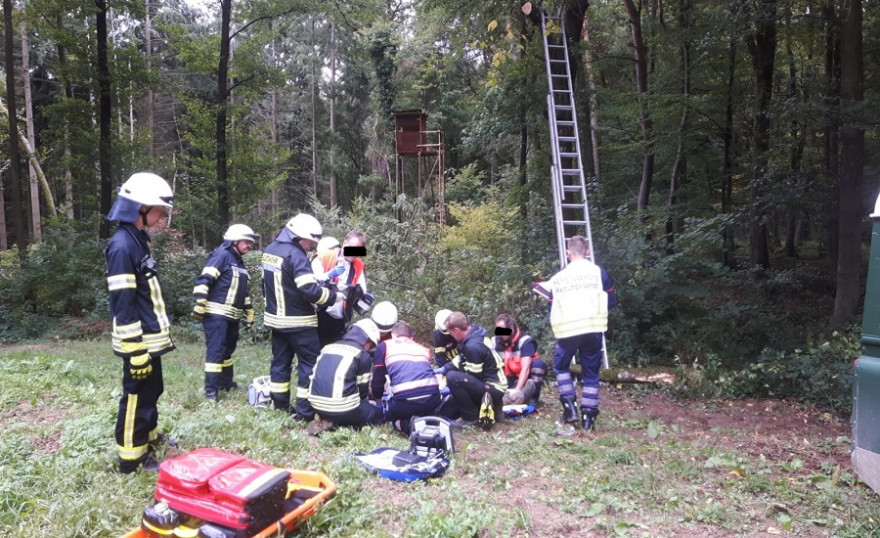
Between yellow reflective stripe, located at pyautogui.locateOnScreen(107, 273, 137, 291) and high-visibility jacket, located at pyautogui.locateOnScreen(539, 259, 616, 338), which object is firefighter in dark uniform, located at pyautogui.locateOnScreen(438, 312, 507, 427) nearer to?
high-visibility jacket, located at pyautogui.locateOnScreen(539, 259, 616, 338)

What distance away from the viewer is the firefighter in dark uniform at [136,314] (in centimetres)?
405

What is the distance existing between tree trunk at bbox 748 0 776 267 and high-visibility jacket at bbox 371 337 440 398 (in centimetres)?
843

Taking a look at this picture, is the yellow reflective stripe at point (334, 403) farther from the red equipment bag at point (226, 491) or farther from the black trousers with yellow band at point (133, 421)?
the red equipment bag at point (226, 491)

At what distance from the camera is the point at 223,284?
6.64 m

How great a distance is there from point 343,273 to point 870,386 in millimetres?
5208

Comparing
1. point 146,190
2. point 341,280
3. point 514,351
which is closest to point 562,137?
point 514,351

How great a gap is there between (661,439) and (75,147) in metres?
15.3

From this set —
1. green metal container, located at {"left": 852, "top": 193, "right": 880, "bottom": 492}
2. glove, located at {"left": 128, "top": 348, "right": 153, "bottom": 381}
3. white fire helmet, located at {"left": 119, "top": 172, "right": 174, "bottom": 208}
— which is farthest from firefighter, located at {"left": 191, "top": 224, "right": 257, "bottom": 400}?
green metal container, located at {"left": 852, "top": 193, "right": 880, "bottom": 492}

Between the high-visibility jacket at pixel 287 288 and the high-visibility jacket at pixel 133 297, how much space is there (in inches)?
58.1

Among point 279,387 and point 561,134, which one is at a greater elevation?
point 561,134

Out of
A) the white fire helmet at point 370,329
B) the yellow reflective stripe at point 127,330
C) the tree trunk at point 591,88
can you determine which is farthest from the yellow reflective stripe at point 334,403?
the tree trunk at point 591,88

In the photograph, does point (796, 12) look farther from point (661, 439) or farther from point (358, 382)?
point (358, 382)

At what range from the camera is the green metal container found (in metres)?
3.29

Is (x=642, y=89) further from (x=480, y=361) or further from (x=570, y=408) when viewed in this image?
(x=480, y=361)
